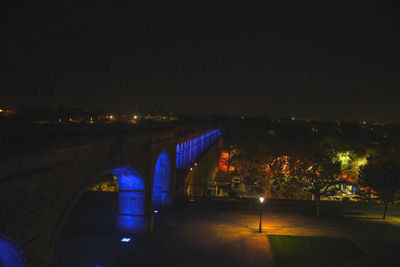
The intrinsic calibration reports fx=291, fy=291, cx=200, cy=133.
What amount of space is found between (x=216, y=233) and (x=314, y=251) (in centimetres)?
546

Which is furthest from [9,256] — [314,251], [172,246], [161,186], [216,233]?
[161,186]

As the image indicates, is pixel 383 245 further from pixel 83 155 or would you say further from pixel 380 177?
pixel 83 155

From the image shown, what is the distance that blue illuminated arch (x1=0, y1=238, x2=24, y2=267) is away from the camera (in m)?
7.04

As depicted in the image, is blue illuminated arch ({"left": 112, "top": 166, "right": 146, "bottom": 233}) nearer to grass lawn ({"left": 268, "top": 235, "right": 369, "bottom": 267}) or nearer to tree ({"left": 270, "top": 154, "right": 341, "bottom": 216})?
grass lawn ({"left": 268, "top": 235, "right": 369, "bottom": 267})

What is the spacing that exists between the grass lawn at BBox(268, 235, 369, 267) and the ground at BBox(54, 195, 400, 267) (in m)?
0.40

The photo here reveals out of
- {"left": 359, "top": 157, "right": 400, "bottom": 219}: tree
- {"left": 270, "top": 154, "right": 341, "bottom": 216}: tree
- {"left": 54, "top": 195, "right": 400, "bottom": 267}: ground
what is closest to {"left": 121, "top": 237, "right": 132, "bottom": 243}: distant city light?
{"left": 54, "top": 195, "right": 400, "bottom": 267}: ground

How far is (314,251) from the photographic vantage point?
15273 mm

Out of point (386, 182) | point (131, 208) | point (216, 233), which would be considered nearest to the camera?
point (131, 208)

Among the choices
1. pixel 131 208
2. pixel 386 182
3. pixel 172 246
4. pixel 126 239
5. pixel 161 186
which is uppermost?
pixel 386 182

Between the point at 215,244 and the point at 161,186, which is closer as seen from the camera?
the point at 215,244

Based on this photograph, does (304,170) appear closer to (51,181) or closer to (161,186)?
(161,186)

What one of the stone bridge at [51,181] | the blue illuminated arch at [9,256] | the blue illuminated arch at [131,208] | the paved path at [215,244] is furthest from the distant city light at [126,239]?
the blue illuminated arch at [9,256]

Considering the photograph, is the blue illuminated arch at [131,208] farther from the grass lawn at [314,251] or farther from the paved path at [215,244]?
the grass lawn at [314,251]

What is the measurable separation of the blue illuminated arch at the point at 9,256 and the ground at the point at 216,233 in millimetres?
5953
